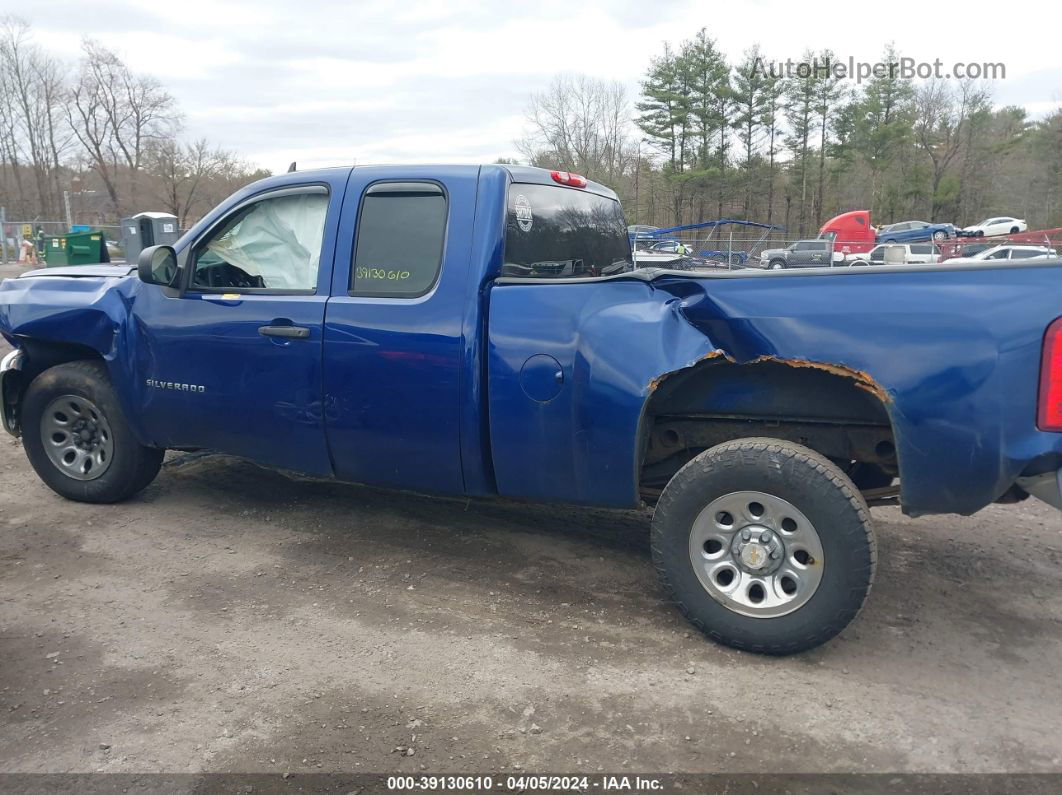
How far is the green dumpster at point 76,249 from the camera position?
18.4 m

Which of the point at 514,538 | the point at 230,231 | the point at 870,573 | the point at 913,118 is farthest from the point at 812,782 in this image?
the point at 913,118

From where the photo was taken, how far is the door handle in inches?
160

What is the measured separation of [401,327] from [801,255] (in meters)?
26.0

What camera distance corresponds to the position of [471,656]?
10.8 ft

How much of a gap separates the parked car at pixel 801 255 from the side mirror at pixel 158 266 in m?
24.1

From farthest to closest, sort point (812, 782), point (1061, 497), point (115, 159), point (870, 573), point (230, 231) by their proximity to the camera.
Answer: point (115, 159)
point (230, 231)
point (870, 573)
point (1061, 497)
point (812, 782)

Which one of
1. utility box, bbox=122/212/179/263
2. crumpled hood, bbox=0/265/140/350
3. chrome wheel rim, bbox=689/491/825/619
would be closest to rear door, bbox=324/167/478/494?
chrome wheel rim, bbox=689/491/825/619

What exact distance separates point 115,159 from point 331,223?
6009cm

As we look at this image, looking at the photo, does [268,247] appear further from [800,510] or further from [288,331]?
[800,510]

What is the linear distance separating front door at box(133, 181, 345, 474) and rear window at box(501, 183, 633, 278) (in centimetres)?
95

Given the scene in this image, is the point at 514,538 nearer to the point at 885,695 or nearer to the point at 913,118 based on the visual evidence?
the point at 885,695

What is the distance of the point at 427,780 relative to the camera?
2.54 m

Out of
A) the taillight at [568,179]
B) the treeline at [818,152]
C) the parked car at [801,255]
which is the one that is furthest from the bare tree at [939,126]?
the taillight at [568,179]

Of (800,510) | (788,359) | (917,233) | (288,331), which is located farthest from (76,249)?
(917,233)
